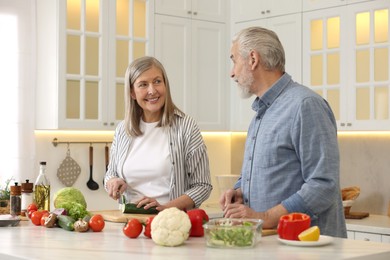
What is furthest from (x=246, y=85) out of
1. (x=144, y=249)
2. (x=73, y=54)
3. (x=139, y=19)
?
(x=139, y=19)

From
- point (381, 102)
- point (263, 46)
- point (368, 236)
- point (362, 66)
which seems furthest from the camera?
point (362, 66)

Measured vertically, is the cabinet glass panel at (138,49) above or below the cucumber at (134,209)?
above

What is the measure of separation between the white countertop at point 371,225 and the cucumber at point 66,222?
88.3 inches

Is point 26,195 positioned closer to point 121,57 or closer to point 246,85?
point 246,85

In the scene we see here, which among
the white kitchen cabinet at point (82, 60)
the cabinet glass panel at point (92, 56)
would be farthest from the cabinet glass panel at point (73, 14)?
the cabinet glass panel at point (92, 56)

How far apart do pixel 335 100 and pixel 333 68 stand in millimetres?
220

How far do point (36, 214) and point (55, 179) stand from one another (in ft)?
7.37

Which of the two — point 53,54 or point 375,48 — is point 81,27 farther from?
point 375,48

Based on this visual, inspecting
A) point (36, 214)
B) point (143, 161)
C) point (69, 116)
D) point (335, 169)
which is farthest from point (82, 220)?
point (69, 116)

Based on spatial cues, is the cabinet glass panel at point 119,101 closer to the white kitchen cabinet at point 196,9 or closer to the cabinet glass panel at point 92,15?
the cabinet glass panel at point 92,15

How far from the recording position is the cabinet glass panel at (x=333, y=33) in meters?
5.05

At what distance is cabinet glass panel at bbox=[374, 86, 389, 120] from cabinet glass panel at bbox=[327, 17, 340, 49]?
0.46 m

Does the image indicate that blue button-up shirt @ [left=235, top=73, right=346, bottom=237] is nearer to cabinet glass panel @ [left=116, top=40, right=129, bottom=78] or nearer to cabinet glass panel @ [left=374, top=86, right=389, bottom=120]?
cabinet glass panel @ [left=374, top=86, right=389, bottom=120]

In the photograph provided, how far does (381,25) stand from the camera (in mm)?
4809
